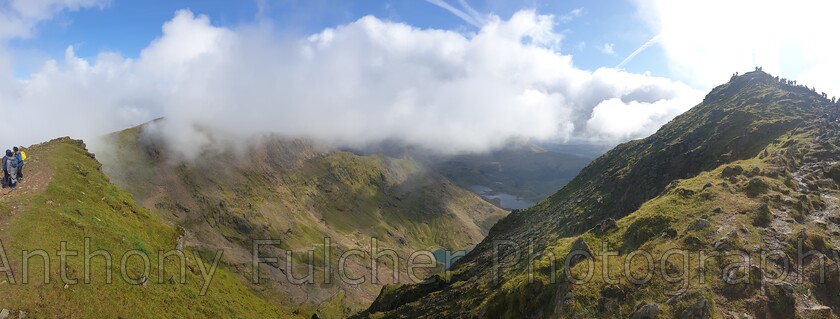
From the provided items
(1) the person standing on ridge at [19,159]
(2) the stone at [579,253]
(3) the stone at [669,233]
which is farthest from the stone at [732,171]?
(1) the person standing on ridge at [19,159]

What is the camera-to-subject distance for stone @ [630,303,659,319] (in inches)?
1421

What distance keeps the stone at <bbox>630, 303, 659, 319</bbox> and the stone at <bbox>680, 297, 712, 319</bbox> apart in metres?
1.97

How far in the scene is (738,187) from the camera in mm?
57062

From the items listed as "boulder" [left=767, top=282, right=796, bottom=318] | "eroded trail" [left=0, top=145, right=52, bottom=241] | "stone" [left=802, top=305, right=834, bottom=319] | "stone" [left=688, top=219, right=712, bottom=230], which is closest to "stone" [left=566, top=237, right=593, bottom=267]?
"stone" [left=688, top=219, right=712, bottom=230]

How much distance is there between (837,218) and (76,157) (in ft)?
467

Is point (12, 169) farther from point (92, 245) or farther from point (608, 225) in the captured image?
point (608, 225)

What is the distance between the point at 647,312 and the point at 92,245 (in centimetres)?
7665

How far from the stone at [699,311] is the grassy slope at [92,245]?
2576 inches

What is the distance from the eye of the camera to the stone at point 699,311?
3472 centimetres

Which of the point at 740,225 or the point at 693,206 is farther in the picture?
the point at 693,206

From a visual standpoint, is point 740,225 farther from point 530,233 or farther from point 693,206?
point 530,233

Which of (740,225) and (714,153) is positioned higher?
(714,153)

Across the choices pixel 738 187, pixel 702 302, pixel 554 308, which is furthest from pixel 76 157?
pixel 738 187

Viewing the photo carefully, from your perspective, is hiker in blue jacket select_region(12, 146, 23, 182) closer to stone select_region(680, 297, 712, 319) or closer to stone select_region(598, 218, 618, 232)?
stone select_region(598, 218, 618, 232)
